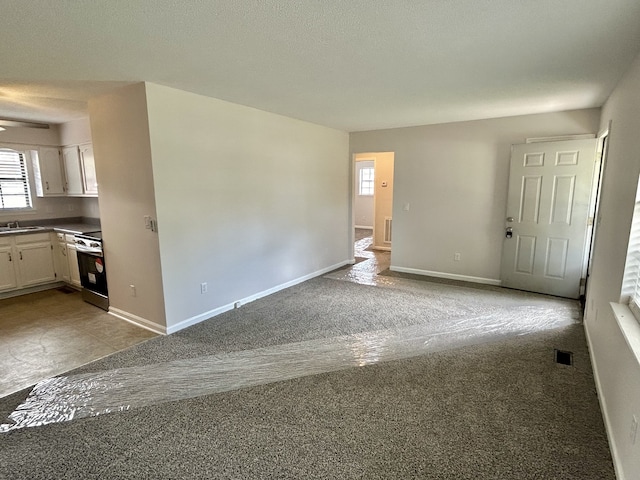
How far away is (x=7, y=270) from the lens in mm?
4453

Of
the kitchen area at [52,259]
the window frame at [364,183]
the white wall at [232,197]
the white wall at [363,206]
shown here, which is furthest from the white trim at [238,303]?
the window frame at [364,183]

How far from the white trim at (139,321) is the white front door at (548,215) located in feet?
14.7

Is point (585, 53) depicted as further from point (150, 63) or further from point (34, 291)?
point (34, 291)

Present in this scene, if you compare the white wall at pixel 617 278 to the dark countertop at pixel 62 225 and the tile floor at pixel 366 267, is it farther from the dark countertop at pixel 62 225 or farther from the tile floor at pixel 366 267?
the dark countertop at pixel 62 225

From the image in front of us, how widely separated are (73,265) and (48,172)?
5.31ft

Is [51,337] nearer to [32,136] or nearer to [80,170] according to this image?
[80,170]

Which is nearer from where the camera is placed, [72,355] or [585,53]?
[585,53]

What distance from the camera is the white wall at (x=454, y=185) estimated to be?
15.3 ft

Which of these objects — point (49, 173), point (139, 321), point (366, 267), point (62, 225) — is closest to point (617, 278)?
point (366, 267)

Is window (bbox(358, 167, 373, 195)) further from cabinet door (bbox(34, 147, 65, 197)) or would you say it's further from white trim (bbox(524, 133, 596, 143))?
cabinet door (bbox(34, 147, 65, 197))

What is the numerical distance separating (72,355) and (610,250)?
4489mm

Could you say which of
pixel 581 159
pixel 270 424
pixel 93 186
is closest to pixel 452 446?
pixel 270 424

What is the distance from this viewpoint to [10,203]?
499cm

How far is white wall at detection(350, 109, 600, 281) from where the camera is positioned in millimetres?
4676
